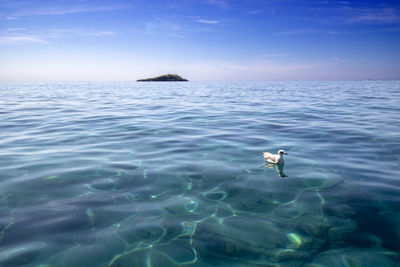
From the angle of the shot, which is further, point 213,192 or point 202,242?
point 213,192

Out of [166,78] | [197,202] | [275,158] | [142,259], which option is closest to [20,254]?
[142,259]

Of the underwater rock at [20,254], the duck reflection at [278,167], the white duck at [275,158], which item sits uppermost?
the white duck at [275,158]

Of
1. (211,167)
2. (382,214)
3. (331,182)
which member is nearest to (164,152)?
(211,167)

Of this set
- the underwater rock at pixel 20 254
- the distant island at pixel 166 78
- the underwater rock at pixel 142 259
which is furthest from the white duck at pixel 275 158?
the distant island at pixel 166 78

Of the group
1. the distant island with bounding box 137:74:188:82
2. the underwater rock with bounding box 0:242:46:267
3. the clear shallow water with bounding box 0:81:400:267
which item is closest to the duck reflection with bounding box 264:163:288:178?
the clear shallow water with bounding box 0:81:400:267

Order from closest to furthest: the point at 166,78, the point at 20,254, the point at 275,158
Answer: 1. the point at 20,254
2. the point at 275,158
3. the point at 166,78

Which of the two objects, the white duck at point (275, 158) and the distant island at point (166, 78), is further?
the distant island at point (166, 78)

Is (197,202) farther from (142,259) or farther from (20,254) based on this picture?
(20,254)

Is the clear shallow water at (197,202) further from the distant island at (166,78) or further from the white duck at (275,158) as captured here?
the distant island at (166,78)

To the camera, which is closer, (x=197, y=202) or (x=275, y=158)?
(x=197, y=202)

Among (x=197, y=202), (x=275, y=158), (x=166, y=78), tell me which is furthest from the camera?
(x=166, y=78)

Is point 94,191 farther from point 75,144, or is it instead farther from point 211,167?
point 75,144

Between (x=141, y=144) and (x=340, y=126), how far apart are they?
10152mm

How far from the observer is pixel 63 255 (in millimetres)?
3451
